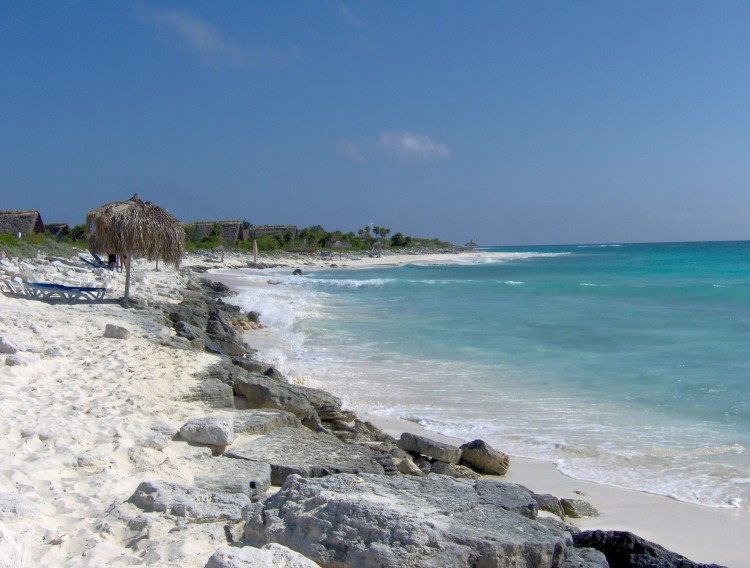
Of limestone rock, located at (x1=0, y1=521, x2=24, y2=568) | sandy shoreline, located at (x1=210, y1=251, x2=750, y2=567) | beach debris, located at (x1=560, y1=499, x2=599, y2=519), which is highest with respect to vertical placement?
limestone rock, located at (x1=0, y1=521, x2=24, y2=568)

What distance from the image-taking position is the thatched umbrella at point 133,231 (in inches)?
414

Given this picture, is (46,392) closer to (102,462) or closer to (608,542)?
(102,462)

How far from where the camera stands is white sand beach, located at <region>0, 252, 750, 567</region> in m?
2.82

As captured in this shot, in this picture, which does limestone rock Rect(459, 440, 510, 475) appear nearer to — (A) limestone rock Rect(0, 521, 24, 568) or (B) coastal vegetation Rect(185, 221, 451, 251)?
(A) limestone rock Rect(0, 521, 24, 568)

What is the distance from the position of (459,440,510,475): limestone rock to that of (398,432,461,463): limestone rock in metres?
0.09

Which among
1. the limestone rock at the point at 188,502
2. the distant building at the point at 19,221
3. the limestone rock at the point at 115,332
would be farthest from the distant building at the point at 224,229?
the limestone rock at the point at 188,502

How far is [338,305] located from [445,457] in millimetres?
14527

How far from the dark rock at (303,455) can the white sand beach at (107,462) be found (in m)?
0.37

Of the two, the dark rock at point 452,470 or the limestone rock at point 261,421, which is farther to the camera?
the dark rock at point 452,470

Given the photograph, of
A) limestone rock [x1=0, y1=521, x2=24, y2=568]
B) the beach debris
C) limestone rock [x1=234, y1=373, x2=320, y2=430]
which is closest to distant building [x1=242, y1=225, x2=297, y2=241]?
limestone rock [x1=234, y1=373, x2=320, y2=430]

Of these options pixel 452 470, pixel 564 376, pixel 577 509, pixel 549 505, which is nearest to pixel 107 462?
pixel 452 470

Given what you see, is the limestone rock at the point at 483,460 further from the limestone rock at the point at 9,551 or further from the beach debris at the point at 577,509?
the limestone rock at the point at 9,551

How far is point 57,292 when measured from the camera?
10.7m

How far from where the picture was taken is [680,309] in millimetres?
18766
